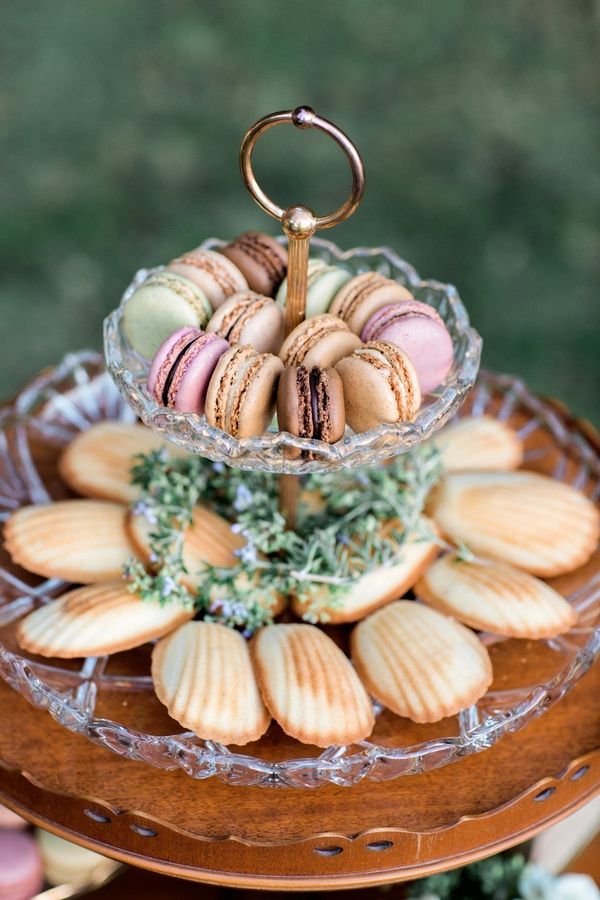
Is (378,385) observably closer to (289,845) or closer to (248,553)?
(248,553)

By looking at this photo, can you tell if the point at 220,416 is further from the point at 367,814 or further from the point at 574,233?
the point at 574,233

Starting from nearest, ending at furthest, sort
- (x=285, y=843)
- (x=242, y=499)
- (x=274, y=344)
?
(x=285, y=843), (x=274, y=344), (x=242, y=499)

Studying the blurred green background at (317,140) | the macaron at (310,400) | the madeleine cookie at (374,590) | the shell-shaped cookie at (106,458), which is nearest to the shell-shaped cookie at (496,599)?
the madeleine cookie at (374,590)

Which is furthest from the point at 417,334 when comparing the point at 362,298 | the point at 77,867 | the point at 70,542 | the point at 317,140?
the point at 317,140

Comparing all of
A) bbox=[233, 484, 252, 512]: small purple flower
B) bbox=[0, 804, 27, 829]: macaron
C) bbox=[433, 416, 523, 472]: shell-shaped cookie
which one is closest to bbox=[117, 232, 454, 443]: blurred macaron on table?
bbox=[233, 484, 252, 512]: small purple flower

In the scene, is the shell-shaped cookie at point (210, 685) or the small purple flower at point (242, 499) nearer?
the shell-shaped cookie at point (210, 685)

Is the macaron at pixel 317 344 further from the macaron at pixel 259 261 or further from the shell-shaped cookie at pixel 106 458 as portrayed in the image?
the shell-shaped cookie at pixel 106 458
